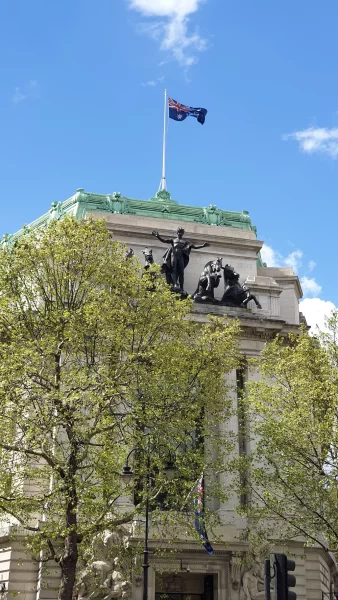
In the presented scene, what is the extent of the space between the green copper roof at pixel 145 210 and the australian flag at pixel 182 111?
231 inches

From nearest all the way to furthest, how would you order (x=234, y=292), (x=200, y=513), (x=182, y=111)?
(x=200, y=513) < (x=234, y=292) < (x=182, y=111)

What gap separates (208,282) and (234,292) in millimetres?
1632

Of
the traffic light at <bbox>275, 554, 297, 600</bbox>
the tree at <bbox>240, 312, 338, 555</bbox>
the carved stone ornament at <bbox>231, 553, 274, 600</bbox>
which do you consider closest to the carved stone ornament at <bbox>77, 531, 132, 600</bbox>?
the carved stone ornament at <bbox>231, 553, 274, 600</bbox>

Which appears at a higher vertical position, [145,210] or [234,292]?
[145,210]

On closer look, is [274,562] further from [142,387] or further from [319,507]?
[319,507]

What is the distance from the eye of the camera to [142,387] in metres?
29.3

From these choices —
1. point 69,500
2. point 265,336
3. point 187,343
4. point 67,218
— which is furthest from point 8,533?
point 265,336

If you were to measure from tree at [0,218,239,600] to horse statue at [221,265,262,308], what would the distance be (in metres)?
10.1

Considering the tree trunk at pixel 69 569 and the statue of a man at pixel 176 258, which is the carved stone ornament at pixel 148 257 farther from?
the tree trunk at pixel 69 569

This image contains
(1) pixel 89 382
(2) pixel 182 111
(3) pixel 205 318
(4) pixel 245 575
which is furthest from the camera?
(2) pixel 182 111

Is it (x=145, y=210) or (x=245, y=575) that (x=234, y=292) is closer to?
(x=145, y=210)

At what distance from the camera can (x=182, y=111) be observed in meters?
51.3

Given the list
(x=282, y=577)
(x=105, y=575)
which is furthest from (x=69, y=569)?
(x=282, y=577)

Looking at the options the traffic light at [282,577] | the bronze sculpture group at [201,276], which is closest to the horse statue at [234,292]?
the bronze sculpture group at [201,276]
